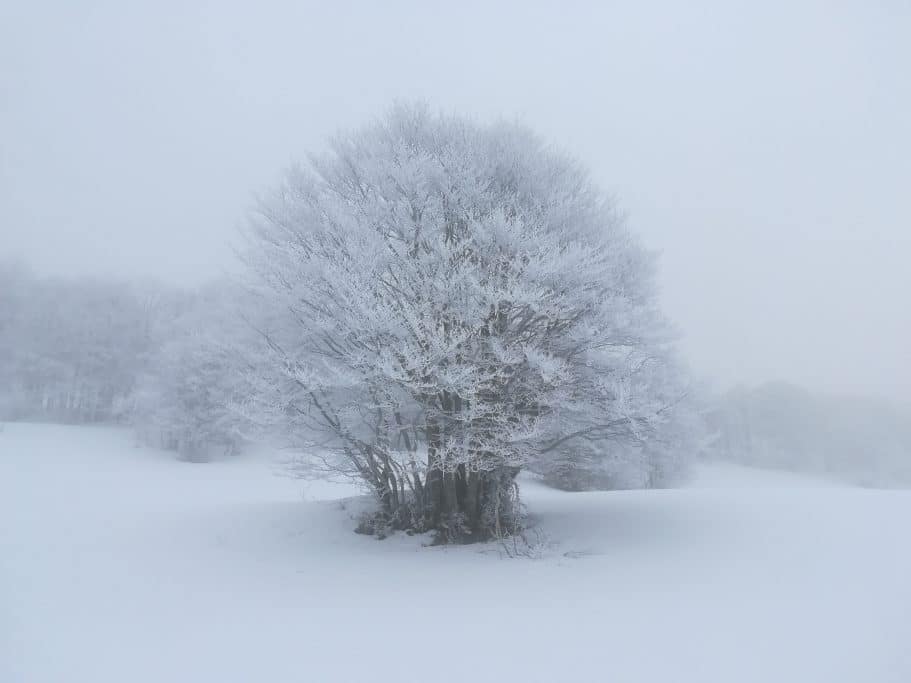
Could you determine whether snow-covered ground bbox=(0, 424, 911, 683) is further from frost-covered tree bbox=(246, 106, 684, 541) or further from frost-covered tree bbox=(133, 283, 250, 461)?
frost-covered tree bbox=(133, 283, 250, 461)

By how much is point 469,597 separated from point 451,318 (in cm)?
384

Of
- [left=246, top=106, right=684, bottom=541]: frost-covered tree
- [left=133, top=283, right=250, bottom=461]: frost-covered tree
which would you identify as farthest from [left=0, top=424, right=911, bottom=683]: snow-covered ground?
[left=133, top=283, right=250, bottom=461]: frost-covered tree

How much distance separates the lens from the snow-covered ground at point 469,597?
14.8ft

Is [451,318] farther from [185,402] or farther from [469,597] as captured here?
[185,402]

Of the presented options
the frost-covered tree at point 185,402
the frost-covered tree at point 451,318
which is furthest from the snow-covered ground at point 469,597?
the frost-covered tree at point 185,402

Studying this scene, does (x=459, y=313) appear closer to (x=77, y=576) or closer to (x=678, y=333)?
(x=678, y=333)

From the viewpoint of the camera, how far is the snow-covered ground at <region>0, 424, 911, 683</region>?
4520 mm

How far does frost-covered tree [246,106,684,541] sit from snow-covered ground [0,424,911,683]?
1.64 meters

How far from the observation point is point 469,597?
6289mm

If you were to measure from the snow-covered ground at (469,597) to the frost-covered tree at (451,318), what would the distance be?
5.39 feet

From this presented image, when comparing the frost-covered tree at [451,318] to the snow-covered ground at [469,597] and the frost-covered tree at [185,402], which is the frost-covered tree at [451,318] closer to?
the snow-covered ground at [469,597]

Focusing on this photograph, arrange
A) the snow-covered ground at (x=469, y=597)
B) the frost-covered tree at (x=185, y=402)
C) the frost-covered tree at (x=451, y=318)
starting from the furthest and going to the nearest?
the frost-covered tree at (x=185, y=402)
the frost-covered tree at (x=451, y=318)
the snow-covered ground at (x=469, y=597)

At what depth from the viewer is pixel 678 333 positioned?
389 inches

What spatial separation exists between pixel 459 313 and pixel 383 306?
117 centimetres
